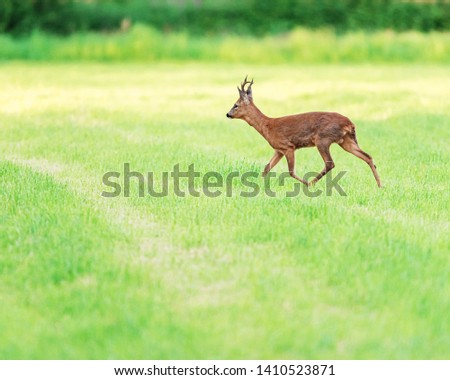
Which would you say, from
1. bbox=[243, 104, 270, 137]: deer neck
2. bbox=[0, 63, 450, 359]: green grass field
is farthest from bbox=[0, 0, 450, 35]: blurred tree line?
bbox=[243, 104, 270, 137]: deer neck

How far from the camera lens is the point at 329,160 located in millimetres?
9445

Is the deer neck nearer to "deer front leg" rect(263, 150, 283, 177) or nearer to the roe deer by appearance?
the roe deer

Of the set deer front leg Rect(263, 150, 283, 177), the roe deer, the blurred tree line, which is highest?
the roe deer

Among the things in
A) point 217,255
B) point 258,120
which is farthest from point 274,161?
point 217,255

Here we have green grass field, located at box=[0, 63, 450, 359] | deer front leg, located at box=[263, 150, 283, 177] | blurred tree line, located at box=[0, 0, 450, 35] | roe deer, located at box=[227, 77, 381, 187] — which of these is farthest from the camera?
blurred tree line, located at box=[0, 0, 450, 35]

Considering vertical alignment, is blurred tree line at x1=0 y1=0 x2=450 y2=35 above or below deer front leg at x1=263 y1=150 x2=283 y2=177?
below

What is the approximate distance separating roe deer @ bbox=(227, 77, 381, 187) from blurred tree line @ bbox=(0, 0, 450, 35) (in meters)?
21.4

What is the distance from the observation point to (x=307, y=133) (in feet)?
31.3

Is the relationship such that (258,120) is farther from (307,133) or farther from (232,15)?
(232,15)

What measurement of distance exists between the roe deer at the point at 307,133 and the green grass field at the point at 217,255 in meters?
0.33

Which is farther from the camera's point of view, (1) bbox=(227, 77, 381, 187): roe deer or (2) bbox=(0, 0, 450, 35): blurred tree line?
(2) bbox=(0, 0, 450, 35): blurred tree line

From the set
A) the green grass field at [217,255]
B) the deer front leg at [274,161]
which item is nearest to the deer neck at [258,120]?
the deer front leg at [274,161]

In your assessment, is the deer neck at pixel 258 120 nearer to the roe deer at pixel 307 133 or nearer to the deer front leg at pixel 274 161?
the roe deer at pixel 307 133

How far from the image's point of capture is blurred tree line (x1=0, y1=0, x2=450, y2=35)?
3075 cm
